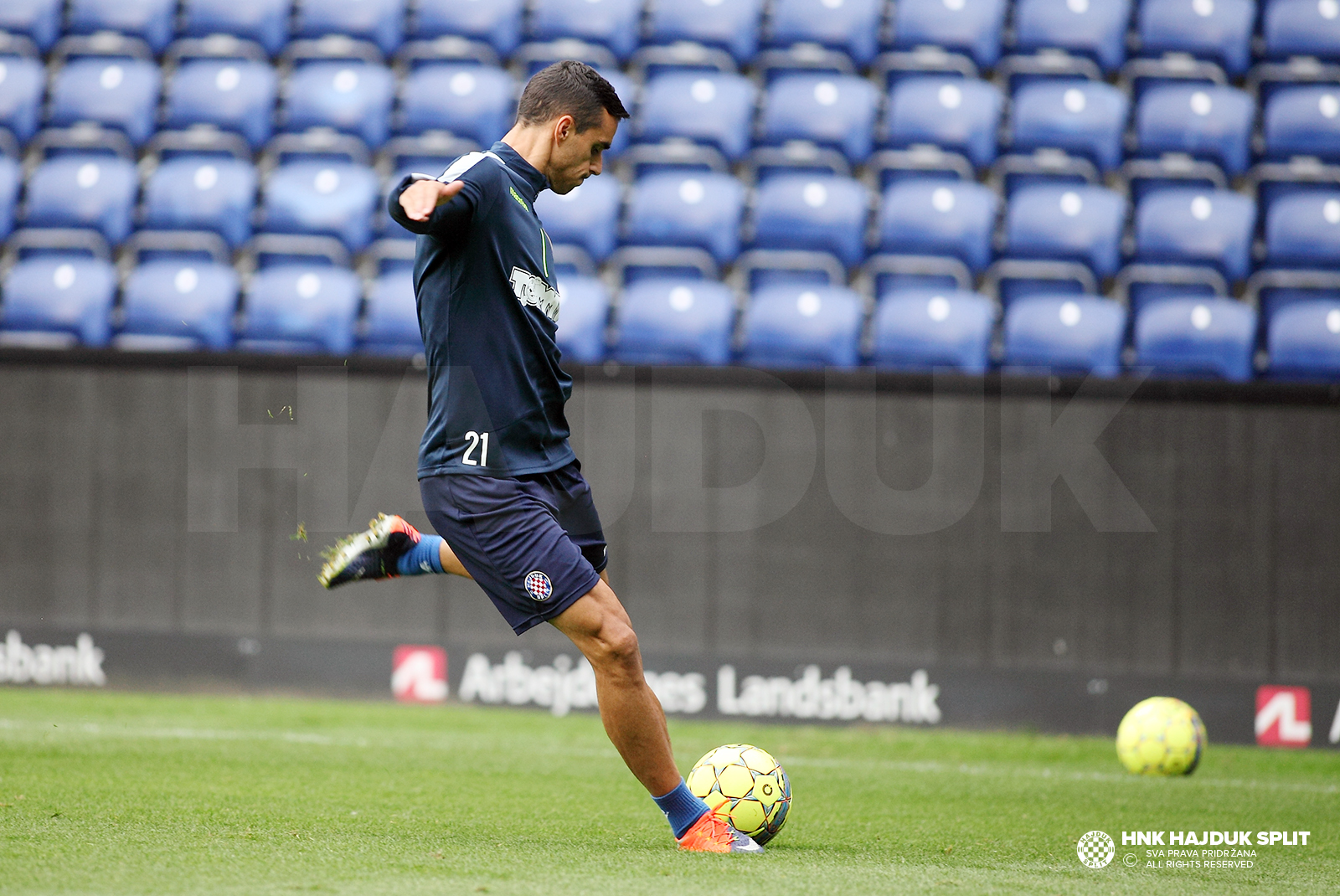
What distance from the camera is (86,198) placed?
945 centimetres

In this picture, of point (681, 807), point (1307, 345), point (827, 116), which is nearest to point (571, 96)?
point (681, 807)

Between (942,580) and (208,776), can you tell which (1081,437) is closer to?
(942,580)

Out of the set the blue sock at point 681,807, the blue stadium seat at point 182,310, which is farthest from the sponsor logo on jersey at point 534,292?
the blue stadium seat at point 182,310

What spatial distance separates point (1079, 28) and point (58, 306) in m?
7.32

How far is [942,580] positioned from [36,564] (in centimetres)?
497

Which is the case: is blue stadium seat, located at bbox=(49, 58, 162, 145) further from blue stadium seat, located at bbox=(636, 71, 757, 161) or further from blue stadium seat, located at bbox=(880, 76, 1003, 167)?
blue stadium seat, located at bbox=(880, 76, 1003, 167)

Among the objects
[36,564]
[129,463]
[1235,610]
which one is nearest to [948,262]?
[1235,610]

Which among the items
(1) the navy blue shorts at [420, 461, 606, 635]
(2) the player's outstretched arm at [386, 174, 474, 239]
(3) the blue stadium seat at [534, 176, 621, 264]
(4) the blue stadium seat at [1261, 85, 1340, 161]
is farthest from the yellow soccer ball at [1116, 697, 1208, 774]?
(4) the blue stadium seat at [1261, 85, 1340, 161]

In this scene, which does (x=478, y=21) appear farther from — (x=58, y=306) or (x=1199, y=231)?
(x=1199, y=231)

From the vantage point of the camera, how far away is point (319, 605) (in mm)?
7617

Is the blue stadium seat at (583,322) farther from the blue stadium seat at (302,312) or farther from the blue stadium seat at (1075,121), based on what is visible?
the blue stadium seat at (1075,121)

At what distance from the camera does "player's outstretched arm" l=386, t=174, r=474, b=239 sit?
327cm

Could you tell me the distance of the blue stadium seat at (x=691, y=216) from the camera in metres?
9.20

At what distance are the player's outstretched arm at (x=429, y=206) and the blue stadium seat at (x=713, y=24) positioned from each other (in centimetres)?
735
